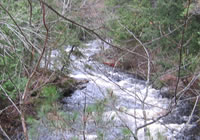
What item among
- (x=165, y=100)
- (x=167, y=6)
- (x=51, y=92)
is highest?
(x=167, y=6)

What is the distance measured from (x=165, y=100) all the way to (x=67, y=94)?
320 cm

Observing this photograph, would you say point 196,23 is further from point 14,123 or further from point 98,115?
point 98,115

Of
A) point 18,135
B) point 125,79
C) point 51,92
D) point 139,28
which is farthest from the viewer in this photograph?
point 139,28

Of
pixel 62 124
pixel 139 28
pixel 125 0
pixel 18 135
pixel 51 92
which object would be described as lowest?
pixel 18 135

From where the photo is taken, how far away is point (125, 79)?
9281 mm

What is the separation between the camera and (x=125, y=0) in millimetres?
14086

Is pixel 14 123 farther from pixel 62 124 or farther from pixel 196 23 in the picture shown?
pixel 196 23

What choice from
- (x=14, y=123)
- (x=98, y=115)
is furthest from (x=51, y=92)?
(x=14, y=123)

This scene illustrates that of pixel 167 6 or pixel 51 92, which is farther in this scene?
pixel 167 6

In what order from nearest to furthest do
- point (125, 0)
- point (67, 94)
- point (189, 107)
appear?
1. point (189, 107)
2. point (67, 94)
3. point (125, 0)

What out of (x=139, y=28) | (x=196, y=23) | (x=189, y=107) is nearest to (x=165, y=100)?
(x=189, y=107)

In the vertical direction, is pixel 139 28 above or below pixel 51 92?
above

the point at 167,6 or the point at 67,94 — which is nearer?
the point at 67,94

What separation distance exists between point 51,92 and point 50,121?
0.33m
